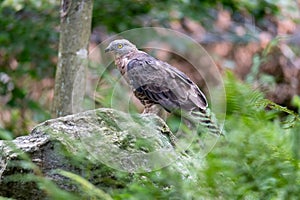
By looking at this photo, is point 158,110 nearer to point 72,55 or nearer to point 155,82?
point 155,82

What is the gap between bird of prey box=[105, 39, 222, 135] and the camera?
15.6 feet

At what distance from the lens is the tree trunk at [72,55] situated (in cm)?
511

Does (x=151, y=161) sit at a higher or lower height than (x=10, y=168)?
higher

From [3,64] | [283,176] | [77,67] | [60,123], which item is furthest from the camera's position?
[3,64]

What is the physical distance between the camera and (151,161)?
2.42 m

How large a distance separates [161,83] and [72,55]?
0.67 m

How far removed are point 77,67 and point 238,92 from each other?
321 cm

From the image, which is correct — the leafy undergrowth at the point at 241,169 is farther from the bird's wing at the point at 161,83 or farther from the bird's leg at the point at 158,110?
the bird's leg at the point at 158,110

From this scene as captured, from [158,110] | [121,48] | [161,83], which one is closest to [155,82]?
[161,83]

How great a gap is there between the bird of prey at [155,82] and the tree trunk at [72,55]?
1.00 ft

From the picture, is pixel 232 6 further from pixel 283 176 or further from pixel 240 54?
pixel 283 176

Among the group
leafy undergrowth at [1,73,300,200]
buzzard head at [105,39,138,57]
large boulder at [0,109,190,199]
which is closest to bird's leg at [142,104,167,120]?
buzzard head at [105,39,138,57]

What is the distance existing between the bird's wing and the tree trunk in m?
0.35

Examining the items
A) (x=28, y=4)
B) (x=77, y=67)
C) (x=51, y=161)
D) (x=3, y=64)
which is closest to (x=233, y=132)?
(x=51, y=161)
